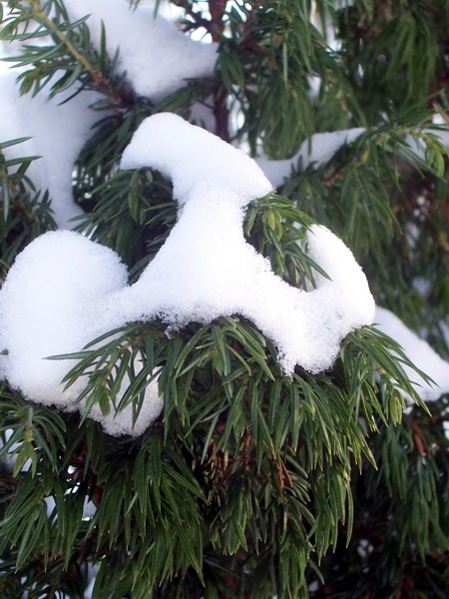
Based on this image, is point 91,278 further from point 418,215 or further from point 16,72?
point 418,215

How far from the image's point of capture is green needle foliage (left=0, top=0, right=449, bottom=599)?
0.50 metres

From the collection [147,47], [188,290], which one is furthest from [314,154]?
[188,290]

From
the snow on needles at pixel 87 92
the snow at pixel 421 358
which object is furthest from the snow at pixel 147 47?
→ the snow at pixel 421 358

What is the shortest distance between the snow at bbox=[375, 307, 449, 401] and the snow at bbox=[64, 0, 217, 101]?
Answer: 0.43 m

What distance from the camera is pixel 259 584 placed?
0.63 m

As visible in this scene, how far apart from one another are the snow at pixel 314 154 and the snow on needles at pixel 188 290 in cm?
23

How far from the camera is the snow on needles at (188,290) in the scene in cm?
50

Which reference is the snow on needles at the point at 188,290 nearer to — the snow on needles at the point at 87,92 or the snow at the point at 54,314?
the snow at the point at 54,314

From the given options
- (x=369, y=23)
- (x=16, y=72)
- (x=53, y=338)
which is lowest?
(x=53, y=338)

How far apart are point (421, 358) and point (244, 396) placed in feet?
1.25

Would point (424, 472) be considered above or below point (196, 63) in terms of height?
below

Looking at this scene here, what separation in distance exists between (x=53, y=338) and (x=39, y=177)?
295mm

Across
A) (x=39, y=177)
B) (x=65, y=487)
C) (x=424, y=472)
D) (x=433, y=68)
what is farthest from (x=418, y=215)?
(x=65, y=487)

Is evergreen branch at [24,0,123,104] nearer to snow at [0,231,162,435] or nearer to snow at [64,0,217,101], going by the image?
snow at [64,0,217,101]
